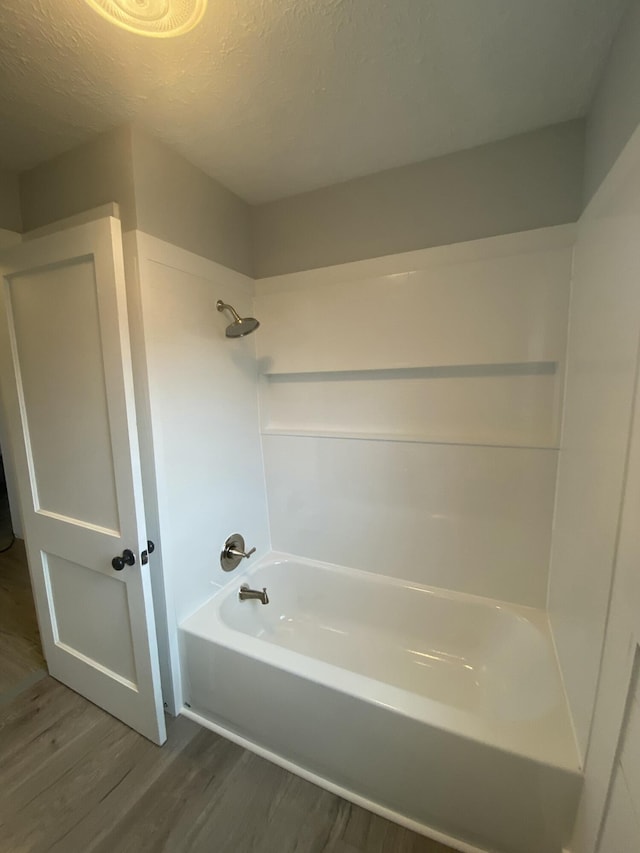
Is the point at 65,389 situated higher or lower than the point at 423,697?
higher

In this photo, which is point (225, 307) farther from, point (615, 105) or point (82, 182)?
point (615, 105)

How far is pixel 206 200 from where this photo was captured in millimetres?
1612

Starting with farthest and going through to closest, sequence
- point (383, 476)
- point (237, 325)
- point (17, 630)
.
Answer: point (17, 630)
point (383, 476)
point (237, 325)

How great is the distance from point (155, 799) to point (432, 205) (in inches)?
101

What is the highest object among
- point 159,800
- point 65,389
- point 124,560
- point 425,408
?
point 65,389

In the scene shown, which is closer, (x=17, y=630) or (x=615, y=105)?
(x=615, y=105)

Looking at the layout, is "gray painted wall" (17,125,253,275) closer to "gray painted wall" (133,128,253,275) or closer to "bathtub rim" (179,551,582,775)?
"gray painted wall" (133,128,253,275)

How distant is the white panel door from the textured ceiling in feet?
1.28

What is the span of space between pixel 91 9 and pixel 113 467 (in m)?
1.28

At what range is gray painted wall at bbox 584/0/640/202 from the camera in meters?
0.88

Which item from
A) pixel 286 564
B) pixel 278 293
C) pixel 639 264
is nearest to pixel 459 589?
pixel 286 564

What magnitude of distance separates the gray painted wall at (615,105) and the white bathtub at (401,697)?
1711 millimetres

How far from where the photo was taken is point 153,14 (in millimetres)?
867

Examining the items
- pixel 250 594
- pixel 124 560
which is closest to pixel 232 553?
pixel 250 594
